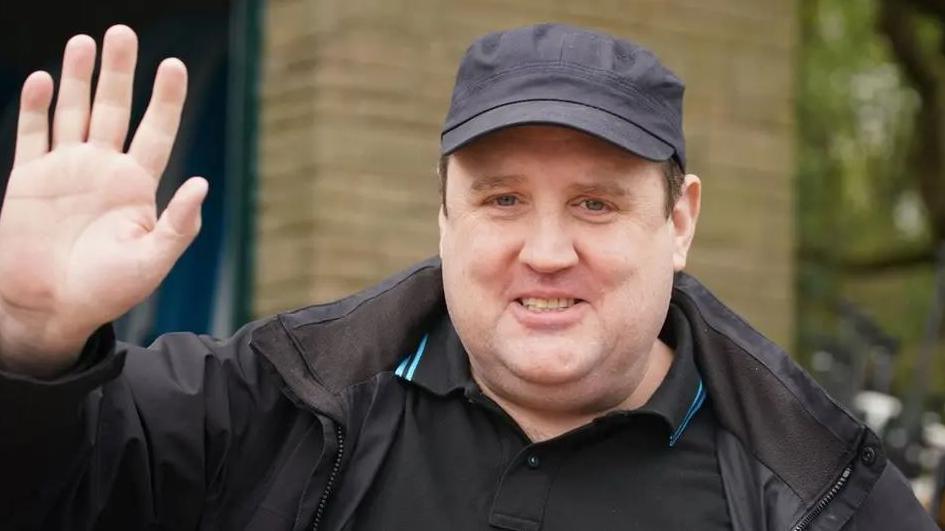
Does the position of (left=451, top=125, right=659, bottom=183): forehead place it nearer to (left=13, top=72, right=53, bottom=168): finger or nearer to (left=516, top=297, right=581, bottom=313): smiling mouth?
(left=516, top=297, right=581, bottom=313): smiling mouth

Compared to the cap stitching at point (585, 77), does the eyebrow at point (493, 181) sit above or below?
below

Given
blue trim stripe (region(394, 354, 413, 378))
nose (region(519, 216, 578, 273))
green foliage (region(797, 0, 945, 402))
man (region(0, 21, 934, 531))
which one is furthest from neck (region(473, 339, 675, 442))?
green foliage (region(797, 0, 945, 402))

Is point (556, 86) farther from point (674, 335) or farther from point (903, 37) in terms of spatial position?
point (903, 37)

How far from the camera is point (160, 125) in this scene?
2561 mm

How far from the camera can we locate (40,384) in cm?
244

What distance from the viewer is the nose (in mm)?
2738

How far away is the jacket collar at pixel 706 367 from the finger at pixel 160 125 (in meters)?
0.42

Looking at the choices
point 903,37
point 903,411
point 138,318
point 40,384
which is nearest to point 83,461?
point 40,384

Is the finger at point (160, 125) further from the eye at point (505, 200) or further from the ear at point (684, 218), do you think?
the ear at point (684, 218)

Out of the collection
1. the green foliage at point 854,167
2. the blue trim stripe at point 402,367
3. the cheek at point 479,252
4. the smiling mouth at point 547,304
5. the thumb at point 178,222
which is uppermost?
the thumb at point 178,222

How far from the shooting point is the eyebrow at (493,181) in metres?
2.79

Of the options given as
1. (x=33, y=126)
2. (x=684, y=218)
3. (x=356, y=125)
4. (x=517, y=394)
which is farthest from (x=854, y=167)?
(x=33, y=126)

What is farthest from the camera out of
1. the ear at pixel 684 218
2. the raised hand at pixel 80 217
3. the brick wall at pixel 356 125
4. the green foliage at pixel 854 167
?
the green foliage at pixel 854 167

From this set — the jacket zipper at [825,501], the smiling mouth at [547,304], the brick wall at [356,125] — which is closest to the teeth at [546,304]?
the smiling mouth at [547,304]
